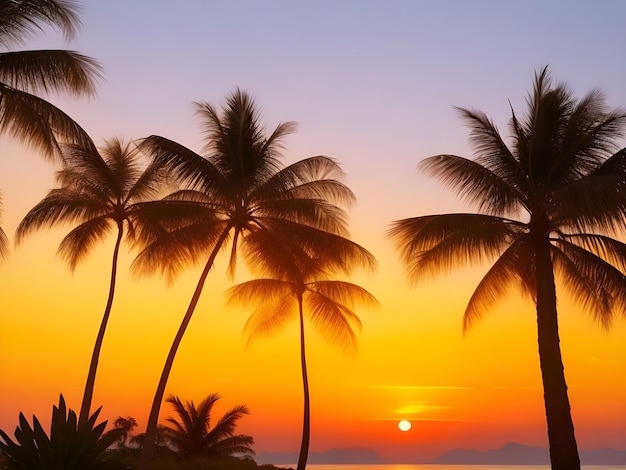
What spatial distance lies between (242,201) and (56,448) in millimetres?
11484

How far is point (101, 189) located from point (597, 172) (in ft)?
55.4

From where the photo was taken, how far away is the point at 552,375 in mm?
19219

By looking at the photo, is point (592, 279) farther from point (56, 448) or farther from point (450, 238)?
point (56, 448)

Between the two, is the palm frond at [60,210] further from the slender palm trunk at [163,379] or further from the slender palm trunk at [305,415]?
the slender palm trunk at [305,415]

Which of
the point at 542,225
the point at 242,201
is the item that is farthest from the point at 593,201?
the point at 242,201

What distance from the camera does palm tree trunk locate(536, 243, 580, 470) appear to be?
18562mm

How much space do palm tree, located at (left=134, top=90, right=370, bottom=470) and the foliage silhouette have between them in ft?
27.1

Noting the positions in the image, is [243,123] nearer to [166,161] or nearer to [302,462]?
[166,161]

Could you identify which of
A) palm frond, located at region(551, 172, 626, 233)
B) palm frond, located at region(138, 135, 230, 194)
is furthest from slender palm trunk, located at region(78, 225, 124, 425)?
palm frond, located at region(551, 172, 626, 233)

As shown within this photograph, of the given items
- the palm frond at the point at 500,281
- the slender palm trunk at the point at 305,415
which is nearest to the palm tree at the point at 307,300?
the slender palm trunk at the point at 305,415

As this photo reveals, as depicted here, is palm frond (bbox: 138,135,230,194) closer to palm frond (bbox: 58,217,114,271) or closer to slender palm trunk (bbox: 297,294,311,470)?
palm frond (bbox: 58,217,114,271)

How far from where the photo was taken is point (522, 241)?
20312 mm

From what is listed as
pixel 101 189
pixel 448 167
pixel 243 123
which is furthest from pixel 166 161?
pixel 448 167

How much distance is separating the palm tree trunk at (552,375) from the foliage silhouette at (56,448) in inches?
410
